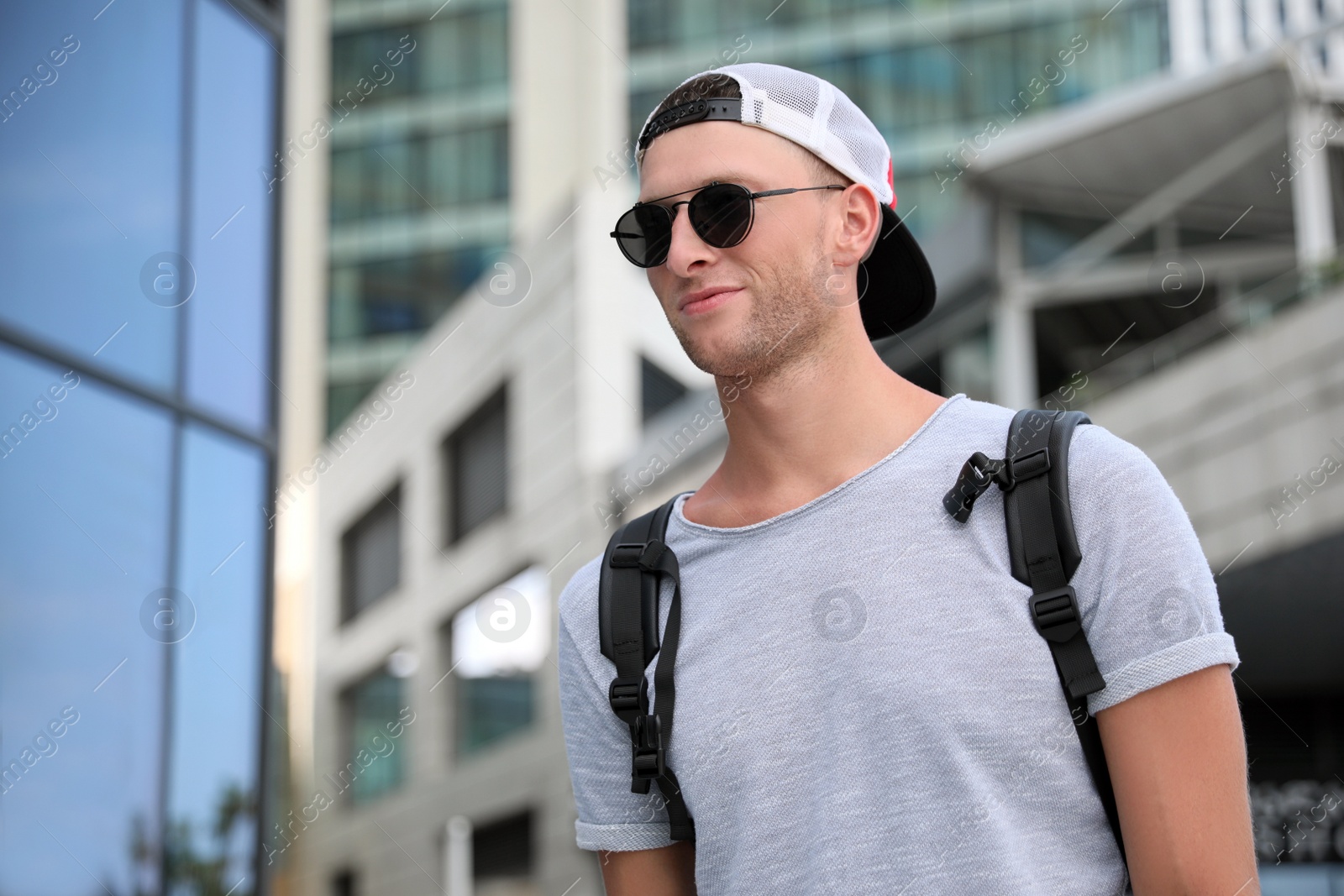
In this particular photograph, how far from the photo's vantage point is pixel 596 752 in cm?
246

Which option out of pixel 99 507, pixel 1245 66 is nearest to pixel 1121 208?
pixel 1245 66

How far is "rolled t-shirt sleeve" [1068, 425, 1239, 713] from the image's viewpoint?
1.93 m

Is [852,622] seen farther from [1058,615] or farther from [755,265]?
[755,265]

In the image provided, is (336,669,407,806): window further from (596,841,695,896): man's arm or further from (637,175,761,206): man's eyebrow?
(637,175,761,206): man's eyebrow

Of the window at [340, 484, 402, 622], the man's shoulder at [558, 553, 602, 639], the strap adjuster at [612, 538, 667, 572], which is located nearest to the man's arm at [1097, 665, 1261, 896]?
the strap adjuster at [612, 538, 667, 572]

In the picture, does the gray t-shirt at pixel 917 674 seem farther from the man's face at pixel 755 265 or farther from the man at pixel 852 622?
the man's face at pixel 755 265

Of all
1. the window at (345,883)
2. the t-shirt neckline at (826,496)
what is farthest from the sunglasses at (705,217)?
the window at (345,883)

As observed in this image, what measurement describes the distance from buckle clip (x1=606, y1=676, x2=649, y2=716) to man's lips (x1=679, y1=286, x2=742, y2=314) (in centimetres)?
60

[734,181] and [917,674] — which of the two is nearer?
[917,674]

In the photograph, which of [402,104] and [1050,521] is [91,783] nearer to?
[1050,521]

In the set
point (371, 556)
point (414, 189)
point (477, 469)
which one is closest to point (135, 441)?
point (477, 469)

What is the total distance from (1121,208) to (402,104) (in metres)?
31.6

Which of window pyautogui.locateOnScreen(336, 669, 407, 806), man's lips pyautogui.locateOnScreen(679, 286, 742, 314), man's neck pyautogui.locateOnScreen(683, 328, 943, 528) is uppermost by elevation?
window pyautogui.locateOnScreen(336, 669, 407, 806)

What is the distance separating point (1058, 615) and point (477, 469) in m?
29.8
